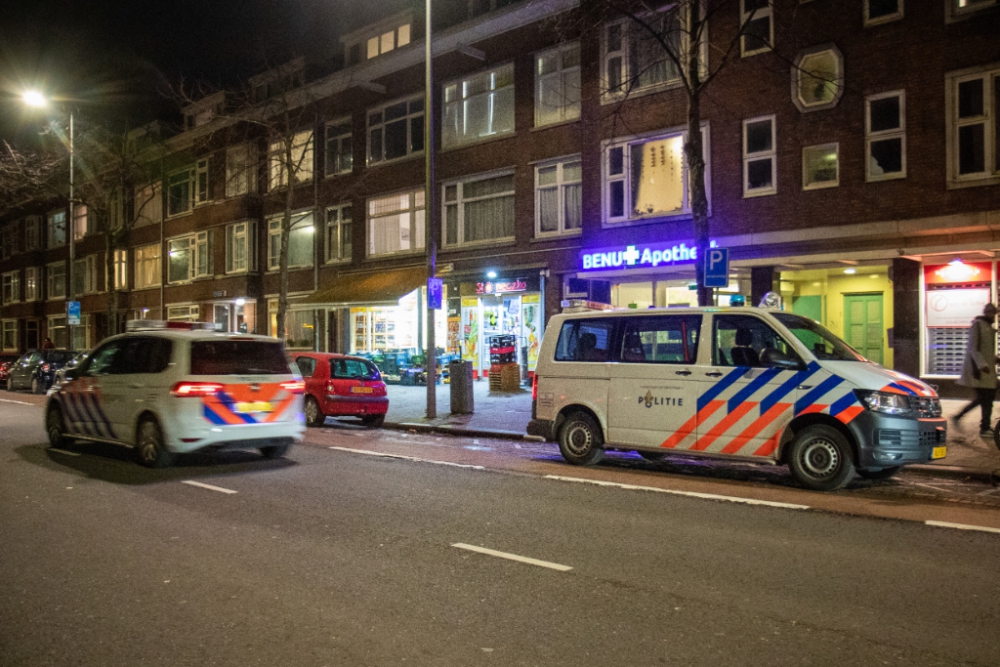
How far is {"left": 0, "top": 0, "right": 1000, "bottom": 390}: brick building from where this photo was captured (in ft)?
53.7

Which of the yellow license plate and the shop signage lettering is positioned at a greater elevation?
the shop signage lettering

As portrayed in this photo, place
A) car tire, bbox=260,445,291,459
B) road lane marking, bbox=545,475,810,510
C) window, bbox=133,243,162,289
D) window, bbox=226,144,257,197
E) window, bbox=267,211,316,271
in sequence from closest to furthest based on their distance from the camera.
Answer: road lane marking, bbox=545,475,810,510, car tire, bbox=260,445,291,459, window, bbox=267,211,316,271, window, bbox=226,144,257,197, window, bbox=133,243,162,289

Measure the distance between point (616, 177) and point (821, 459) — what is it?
13345mm

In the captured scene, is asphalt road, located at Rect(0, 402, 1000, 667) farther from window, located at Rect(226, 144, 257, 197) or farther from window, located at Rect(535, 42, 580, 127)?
window, located at Rect(226, 144, 257, 197)

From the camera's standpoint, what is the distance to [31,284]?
175 ft

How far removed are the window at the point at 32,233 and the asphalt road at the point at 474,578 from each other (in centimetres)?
5134

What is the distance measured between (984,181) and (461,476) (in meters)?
12.4

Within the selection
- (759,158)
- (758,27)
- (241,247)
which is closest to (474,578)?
(759,158)

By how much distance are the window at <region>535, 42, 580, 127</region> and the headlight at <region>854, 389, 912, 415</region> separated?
587 inches

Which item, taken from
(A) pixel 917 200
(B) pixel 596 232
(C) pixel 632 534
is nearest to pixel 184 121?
(B) pixel 596 232

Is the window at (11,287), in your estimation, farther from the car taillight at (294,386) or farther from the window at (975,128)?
the window at (975,128)

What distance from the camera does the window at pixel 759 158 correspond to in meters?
18.3

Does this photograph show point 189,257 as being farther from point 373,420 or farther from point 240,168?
point 373,420

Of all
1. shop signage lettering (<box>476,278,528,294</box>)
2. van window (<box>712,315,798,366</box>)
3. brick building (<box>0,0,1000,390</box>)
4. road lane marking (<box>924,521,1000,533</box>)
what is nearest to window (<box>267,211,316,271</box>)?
brick building (<box>0,0,1000,390</box>)
